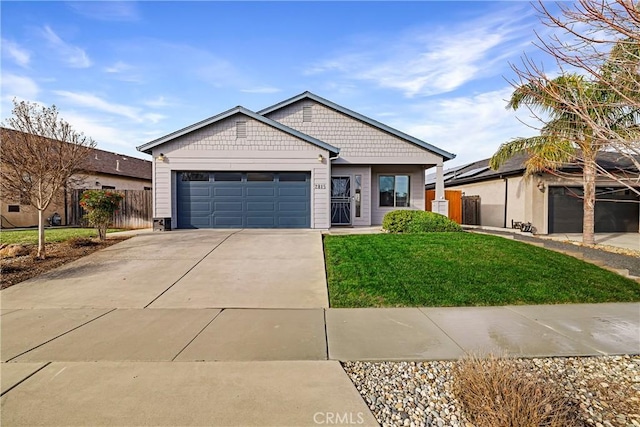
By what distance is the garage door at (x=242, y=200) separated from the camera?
13703 millimetres

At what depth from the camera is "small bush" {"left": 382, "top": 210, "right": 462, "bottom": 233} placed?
12.1 m

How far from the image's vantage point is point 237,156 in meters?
13.5

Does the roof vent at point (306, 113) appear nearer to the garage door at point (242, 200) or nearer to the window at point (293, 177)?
the window at point (293, 177)

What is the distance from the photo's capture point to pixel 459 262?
26.8 ft

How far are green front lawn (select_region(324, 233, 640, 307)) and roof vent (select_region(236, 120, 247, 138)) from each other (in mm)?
6648

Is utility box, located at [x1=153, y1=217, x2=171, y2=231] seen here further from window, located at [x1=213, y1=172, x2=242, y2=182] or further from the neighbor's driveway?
window, located at [x1=213, y1=172, x2=242, y2=182]

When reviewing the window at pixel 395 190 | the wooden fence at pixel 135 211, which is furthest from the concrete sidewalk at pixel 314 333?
the wooden fence at pixel 135 211

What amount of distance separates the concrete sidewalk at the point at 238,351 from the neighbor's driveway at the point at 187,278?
0.48 m

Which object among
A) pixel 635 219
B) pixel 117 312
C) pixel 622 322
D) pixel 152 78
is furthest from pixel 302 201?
pixel 635 219

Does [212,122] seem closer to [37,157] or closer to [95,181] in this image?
[37,157]

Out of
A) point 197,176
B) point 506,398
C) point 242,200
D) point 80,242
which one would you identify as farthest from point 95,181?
point 506,398

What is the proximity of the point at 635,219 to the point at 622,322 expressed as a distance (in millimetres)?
15601

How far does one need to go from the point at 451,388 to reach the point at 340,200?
12.6 meters
